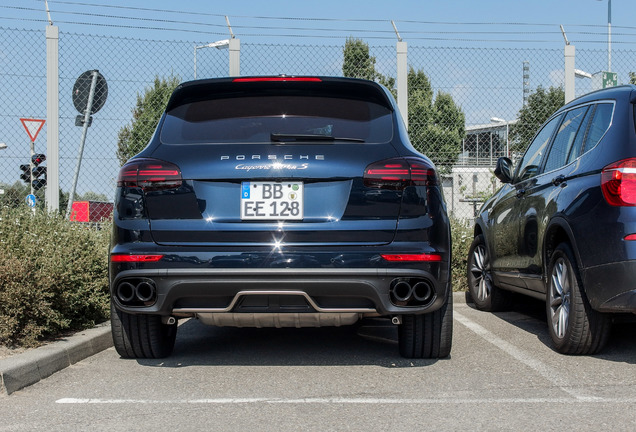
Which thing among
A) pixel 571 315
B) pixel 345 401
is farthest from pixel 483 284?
pixel 345 401

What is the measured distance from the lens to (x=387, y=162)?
4.60 m

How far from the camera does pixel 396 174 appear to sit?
4582mm

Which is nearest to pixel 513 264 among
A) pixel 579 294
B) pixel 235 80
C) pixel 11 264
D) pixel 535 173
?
pixel 535 173

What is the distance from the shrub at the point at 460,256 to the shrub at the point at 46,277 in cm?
397

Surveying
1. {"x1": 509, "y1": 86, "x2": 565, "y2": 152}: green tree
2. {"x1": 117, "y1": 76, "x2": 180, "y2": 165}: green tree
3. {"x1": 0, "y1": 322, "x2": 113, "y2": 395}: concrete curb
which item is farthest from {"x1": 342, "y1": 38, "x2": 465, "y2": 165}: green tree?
{"x1": 0, "y1": 322, "x2": 113, "y2": 395}: concrete curb

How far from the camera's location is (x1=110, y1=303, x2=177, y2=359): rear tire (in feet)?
16.6

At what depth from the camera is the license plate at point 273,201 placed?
451 cm

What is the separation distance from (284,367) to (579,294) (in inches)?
75.4

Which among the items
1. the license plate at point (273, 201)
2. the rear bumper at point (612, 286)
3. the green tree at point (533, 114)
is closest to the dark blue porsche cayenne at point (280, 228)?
the license plate at point (273, 201)

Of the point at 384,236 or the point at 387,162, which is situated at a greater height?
the point at 387,162

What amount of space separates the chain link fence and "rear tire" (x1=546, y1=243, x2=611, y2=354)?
4.11 metres

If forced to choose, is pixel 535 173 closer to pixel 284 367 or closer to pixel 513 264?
pixel 513 264

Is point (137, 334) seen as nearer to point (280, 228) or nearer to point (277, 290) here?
point (277, 290)

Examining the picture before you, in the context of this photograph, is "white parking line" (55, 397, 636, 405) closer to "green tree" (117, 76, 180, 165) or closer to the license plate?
the license plate
